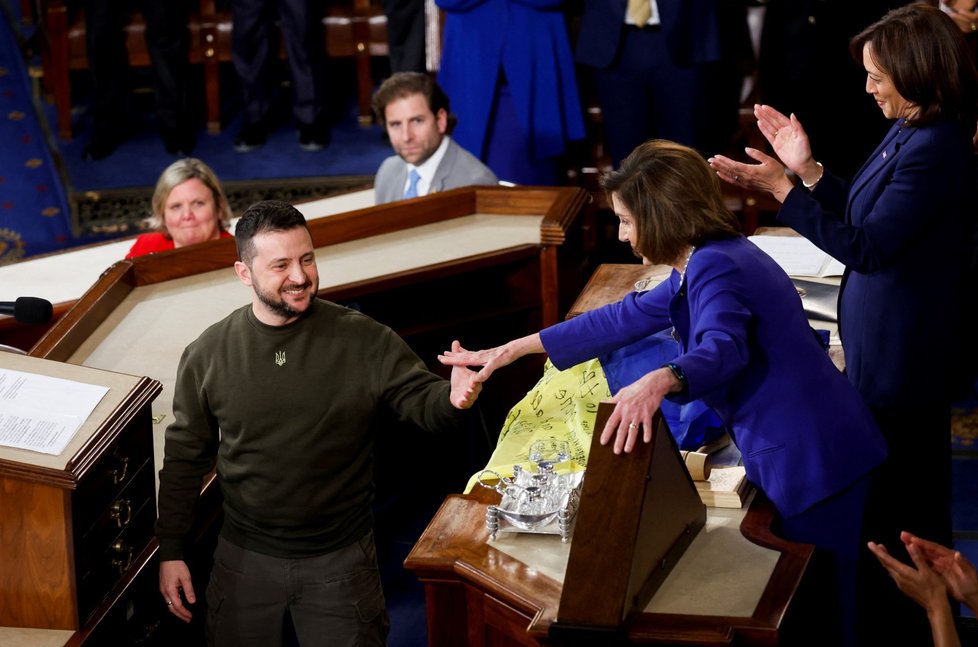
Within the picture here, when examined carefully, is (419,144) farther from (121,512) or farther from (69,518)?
(69,518)

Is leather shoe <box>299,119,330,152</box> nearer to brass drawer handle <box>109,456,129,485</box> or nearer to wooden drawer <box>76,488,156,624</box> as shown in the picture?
wooden drawer <box>76,488,156,624</box>

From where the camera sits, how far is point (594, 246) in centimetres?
592

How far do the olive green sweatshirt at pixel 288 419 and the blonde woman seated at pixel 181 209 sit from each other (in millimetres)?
1533

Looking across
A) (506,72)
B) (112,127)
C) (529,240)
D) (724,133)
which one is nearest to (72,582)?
(529,240)

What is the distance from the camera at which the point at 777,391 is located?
98.0 inches

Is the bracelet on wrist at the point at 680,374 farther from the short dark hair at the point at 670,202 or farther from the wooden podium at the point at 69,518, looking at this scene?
the wooden podium at the point at 69,518

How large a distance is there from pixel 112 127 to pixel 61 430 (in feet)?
15.5

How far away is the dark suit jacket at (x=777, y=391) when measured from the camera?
2455mm

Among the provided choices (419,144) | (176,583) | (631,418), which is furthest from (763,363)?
(419,144)

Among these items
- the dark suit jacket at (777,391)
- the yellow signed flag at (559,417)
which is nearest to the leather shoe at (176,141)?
the yellow signed flag at (559,417)

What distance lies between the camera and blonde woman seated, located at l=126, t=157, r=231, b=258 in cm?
413

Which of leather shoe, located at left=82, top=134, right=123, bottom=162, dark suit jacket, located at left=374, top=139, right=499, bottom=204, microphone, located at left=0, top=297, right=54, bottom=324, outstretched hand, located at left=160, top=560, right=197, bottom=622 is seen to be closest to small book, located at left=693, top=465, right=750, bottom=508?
outstretched hand, located at left=160, top=560, right=197, bottom=622

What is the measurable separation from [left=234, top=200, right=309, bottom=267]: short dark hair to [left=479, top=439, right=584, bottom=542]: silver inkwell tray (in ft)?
2.12

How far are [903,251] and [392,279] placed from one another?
1.47 meters
